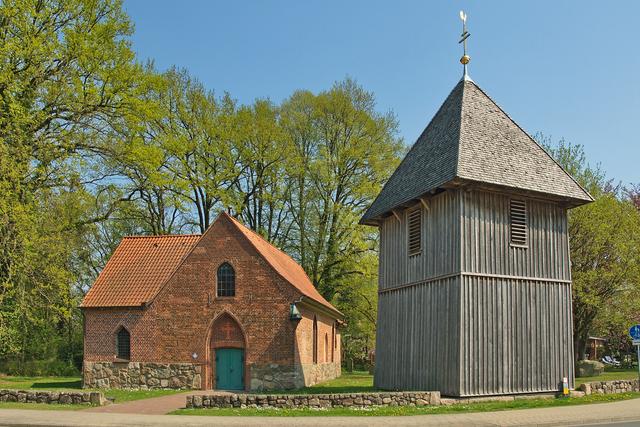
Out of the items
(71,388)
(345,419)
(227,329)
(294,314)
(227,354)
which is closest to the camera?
(345,419)

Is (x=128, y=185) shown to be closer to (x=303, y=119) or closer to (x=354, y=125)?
(x=303, y=119)

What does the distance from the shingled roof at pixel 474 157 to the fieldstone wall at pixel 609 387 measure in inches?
241

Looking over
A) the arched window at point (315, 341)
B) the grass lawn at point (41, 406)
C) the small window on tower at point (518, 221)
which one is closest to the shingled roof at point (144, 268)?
the arched window at point (315, 341)

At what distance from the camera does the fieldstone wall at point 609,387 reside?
21.6 m

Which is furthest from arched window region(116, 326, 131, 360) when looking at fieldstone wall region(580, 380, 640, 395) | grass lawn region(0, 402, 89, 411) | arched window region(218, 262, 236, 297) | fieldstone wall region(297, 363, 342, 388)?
fieldstone wall region(580, 380, 640, 395)

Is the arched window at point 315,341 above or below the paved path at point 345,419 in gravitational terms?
above

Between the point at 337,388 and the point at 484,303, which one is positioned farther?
the point at 337,388

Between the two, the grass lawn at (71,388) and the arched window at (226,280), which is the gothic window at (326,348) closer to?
the arched window at (226,280)

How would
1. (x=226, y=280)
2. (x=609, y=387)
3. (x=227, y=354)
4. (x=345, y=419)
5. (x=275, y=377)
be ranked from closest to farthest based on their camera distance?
(x=345, y=419) < (x=609, y=387) < (x=275, y=377) < (x=227, y=354) < (x=226, y=280)

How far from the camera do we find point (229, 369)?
1073 inches

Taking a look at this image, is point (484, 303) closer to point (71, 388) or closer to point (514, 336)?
point (514, 336)

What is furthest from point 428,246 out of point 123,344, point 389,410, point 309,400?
point 123,344

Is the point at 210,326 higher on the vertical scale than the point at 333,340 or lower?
higher

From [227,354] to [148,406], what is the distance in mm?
7184
